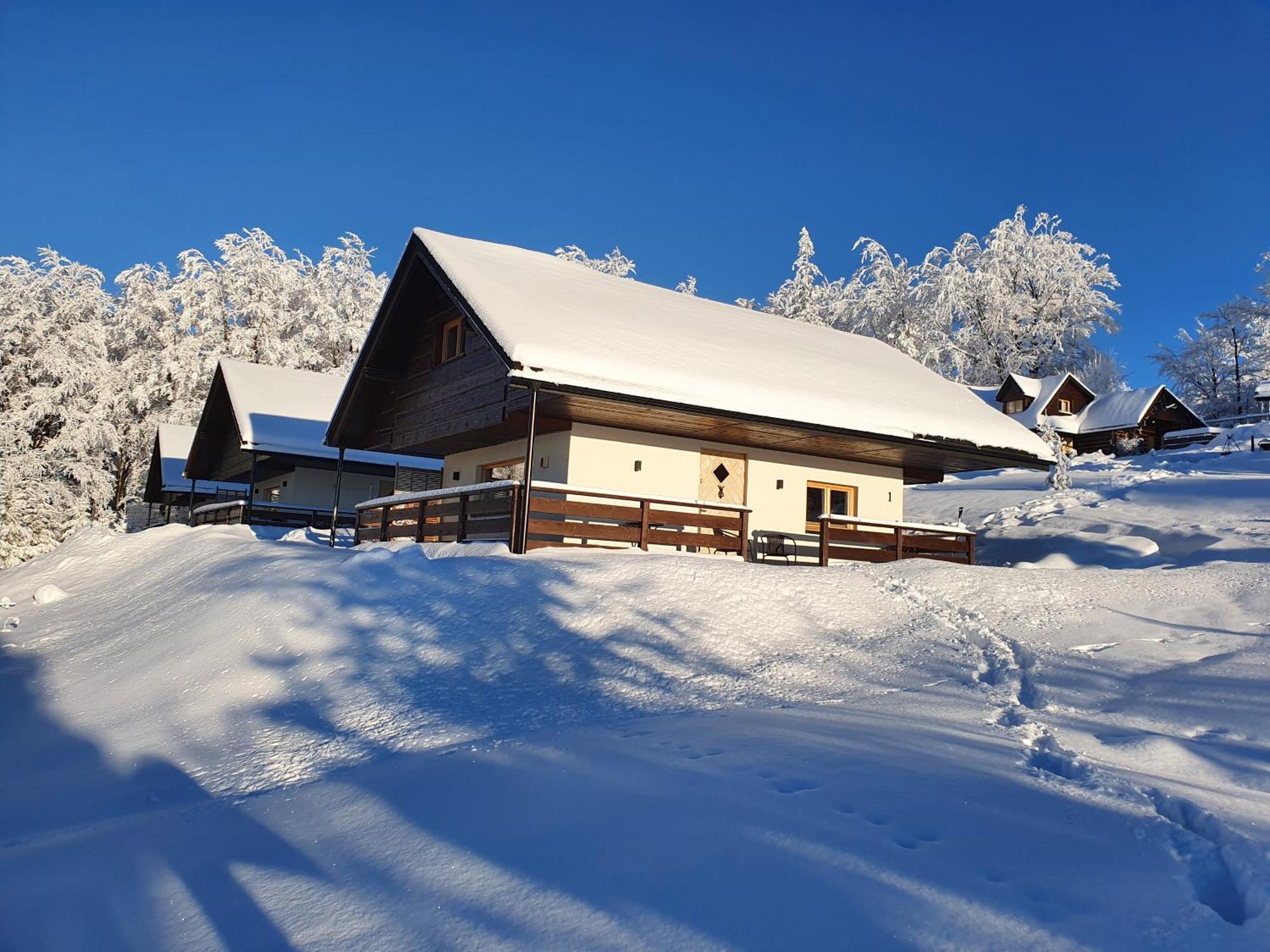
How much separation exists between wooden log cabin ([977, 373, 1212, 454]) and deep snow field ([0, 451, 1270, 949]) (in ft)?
120

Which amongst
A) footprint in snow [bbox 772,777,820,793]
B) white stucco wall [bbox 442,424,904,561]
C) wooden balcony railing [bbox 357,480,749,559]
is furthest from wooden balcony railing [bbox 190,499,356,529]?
footprint in snow [bbox 772,777,820,793]

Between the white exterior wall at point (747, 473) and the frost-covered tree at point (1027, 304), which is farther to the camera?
the frost-covered tree at point (1027, 304)

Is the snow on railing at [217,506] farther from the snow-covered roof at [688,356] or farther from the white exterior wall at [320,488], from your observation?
the snow-covered roof at [688,356]

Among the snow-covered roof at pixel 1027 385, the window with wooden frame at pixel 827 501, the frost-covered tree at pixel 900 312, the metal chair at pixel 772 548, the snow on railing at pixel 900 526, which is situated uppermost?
the frost-covered tree at pixel 900 312

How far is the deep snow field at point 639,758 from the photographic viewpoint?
369 cm

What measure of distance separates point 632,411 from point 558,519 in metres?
2.44

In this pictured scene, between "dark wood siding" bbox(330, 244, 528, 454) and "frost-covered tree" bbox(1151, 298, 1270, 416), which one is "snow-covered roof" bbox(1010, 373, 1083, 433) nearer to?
"frost-covered tree" bbox(1151, 298, 1270, 416)

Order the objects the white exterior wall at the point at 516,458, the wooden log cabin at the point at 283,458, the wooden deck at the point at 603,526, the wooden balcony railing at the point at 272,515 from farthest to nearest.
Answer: the wooden balcony railing at the point at 272,515, the wooden log cabin at the point at 283,458, the white exterior wall at the point at 516,458, the wooden deck at the point at 603,526

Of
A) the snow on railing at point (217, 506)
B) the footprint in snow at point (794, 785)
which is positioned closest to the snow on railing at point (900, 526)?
the footprint in snow at point (794, 785)

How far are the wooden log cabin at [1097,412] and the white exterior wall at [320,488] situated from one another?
31.8 meters

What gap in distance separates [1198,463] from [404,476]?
27.5 meters

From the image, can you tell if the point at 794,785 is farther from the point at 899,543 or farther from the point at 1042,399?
the point at 1042,399

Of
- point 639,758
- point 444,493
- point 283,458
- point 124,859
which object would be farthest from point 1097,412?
point 124,859

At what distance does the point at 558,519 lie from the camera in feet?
51.1
